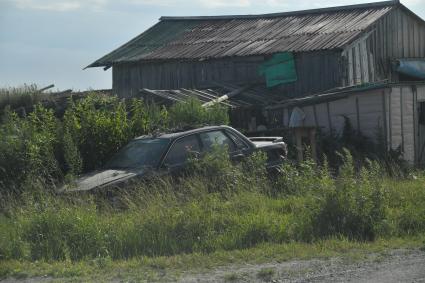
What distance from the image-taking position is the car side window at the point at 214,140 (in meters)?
11.2

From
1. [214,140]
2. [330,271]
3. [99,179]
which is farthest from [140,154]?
[330,271]

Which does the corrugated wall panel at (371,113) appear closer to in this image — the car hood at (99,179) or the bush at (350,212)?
the bush at (350,212)

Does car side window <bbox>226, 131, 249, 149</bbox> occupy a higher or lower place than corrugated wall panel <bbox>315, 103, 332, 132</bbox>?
lower

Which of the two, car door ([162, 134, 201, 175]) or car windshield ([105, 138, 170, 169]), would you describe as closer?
car door ([162, 134, 201, 175])

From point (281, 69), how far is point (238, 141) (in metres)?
9.15

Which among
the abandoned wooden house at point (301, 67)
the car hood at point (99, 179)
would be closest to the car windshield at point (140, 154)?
the car hood at point (99, 179)

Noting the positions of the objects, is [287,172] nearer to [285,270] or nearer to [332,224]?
[332,224]

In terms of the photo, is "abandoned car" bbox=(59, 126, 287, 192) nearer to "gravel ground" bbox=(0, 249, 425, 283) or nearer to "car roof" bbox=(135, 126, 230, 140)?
"car roof" bbox=(135, 126, 230, 140)

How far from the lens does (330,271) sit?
6.77 m

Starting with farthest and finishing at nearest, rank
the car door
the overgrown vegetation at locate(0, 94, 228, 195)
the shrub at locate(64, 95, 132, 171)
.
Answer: the shrub at locate(64, 95, 132, 171)
the overgrown vegetation at locate(0, 94, 228, 195)
the car door

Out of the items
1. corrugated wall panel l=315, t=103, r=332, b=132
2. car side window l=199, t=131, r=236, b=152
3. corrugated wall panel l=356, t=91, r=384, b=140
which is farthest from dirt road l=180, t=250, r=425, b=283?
corrugated wall panel l=315, t=103, r=332, b=132

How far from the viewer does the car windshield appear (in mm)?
10776

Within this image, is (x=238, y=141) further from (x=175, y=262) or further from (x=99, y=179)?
(x=175, y=262)

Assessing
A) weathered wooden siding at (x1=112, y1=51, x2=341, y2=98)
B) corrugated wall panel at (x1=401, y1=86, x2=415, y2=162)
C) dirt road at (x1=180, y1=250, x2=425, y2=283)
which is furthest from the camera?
weathered wooden siding at (x1=112, y1=51, x2=341, y2=98)
